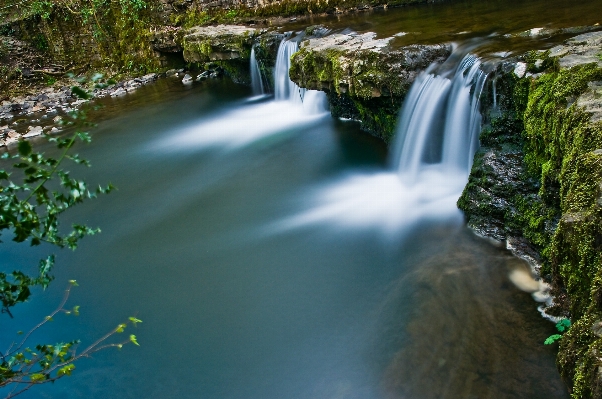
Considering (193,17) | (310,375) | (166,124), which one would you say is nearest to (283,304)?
(310,375)

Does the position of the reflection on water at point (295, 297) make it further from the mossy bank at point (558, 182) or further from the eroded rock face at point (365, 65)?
the eroded rock face at point (365, 65)

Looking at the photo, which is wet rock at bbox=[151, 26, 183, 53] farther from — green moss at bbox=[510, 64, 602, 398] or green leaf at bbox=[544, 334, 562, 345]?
green leaf at bbox=[544, 334, 562, 345]

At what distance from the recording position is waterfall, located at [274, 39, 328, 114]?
494 inches

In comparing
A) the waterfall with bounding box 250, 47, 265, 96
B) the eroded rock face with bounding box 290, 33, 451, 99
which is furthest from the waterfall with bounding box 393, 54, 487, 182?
the waterfall with bounding box 250, 47, 265, 96

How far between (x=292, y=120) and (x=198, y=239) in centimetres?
576

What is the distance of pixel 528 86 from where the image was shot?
596 centimetres

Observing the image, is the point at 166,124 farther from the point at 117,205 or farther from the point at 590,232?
the point at 590,232

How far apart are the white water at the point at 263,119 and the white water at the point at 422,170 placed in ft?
13.0

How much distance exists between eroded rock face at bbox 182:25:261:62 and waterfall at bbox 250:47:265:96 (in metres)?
0.23

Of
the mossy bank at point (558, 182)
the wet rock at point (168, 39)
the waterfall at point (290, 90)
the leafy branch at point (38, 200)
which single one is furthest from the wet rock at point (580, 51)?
the wet rock at point (168, 39)

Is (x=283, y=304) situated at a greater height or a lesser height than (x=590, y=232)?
lesser

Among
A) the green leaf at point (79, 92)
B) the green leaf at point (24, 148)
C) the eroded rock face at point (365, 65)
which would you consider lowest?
the eroded rock face at point (365, 65)

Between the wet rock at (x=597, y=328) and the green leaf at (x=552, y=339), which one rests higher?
the wet rock at (x=597, y=328)

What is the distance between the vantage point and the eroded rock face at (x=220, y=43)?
14.6m
